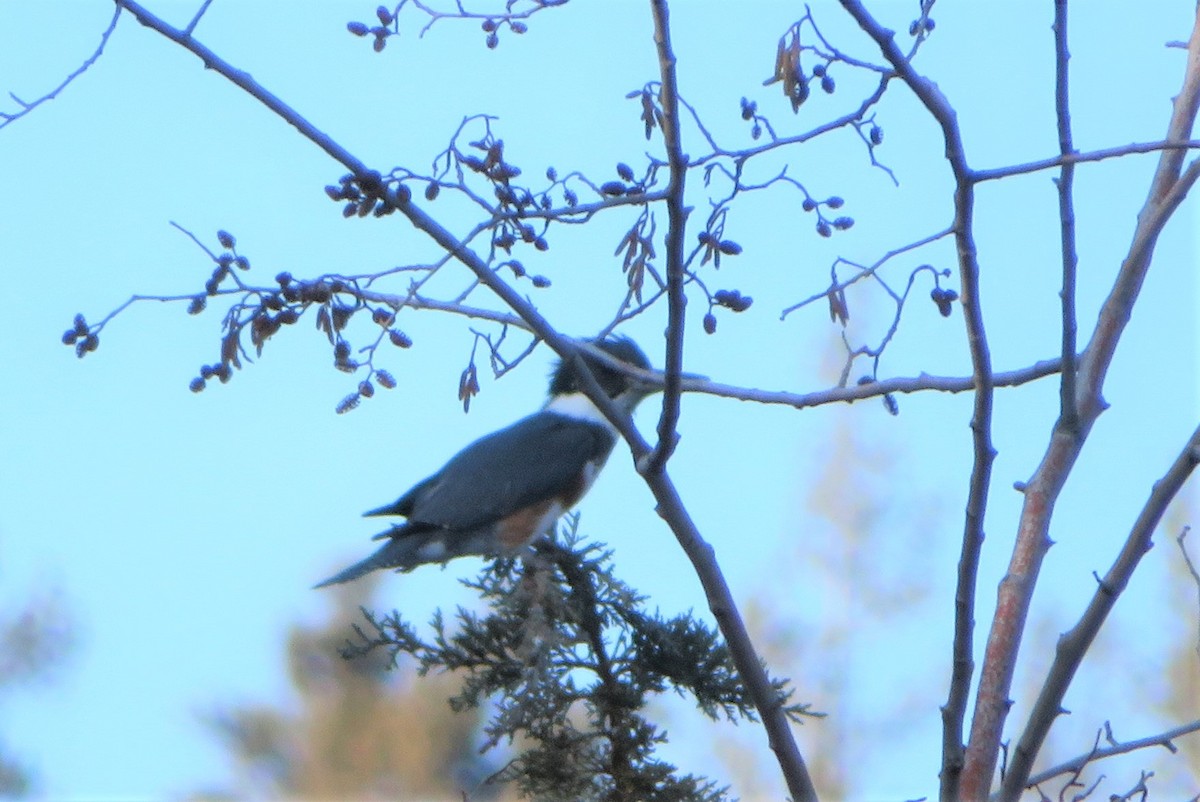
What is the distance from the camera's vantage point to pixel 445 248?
200 centimetres

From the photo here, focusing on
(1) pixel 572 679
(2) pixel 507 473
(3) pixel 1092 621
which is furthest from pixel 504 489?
(3) pixel 1092 621

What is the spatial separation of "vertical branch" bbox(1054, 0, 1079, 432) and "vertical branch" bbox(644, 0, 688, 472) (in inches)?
19.9

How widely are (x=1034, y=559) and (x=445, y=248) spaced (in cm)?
105

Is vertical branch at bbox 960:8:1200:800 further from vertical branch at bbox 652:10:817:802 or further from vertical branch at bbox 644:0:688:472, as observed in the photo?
vertical branch at bbox 644:0:688:472

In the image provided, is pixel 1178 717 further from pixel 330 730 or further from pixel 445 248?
pixel 445 248

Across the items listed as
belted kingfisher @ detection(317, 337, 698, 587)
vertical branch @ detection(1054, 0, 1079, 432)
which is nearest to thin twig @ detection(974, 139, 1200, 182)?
vertical branch @ detection(1054, 0, 1079, 432)

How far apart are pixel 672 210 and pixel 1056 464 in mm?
843

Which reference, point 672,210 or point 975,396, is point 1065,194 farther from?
point 672,210

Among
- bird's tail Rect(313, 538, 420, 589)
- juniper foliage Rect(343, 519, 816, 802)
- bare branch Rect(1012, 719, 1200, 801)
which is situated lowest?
bare branch Rect(1012, 719, 1200, 801)

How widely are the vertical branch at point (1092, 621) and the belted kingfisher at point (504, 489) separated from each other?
7.42 feet

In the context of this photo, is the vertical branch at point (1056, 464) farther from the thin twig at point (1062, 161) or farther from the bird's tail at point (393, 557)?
the bird's tail at point (393, 557)

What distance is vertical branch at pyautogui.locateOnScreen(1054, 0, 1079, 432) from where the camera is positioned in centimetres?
198

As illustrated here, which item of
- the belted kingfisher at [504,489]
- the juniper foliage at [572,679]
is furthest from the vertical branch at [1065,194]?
the belted kingfisher at [504,489]

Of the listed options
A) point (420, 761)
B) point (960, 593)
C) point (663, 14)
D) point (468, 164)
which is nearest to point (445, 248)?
point (468, 164)
